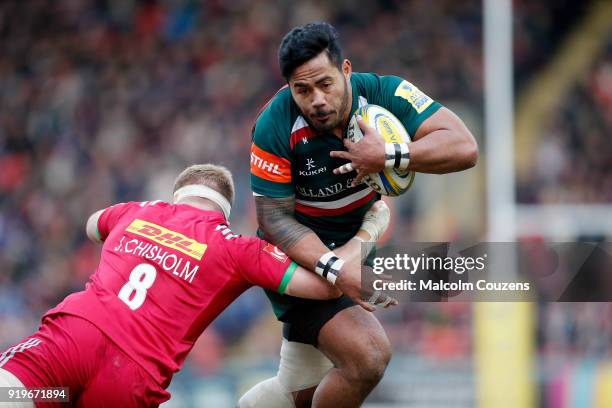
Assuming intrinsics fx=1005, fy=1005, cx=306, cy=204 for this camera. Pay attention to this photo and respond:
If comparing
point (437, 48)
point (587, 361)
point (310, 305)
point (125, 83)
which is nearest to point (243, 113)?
point (125, 83)

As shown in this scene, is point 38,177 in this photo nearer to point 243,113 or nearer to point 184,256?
point 243,113

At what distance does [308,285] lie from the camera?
4.71 metres

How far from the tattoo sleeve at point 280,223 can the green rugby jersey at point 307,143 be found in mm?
42

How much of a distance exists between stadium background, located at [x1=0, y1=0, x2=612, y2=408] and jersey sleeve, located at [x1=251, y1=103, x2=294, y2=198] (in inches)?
191

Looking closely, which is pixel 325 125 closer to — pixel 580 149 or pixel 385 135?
pixel 385 135

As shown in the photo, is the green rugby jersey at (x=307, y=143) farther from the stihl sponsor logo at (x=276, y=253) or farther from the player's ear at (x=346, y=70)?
the stihl sponsor logo at (x=276, y=253)

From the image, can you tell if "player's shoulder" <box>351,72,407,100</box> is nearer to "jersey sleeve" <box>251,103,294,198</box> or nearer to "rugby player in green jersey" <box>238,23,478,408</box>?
"rugby player in green jersey" <box>238,23,478,408</box>

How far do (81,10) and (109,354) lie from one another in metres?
10.2

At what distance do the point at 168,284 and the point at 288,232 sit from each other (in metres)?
0.61

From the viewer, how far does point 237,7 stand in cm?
1371

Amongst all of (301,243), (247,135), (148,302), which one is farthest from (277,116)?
(247,135)

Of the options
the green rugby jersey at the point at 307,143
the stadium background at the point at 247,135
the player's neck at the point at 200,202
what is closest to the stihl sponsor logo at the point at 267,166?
the green rugby jersey at the point at 307,143

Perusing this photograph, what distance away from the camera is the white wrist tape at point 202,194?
515 cm

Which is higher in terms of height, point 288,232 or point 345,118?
point 345,118
